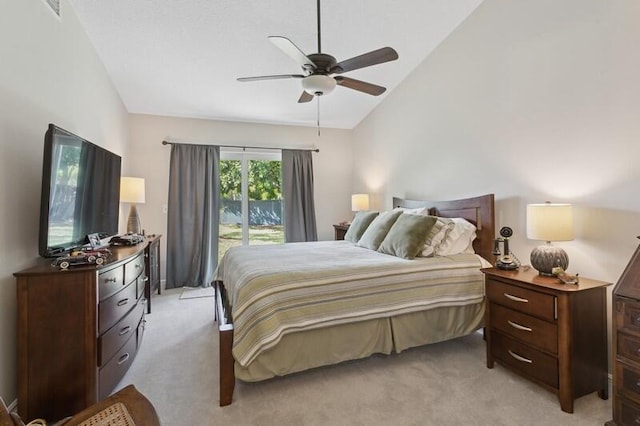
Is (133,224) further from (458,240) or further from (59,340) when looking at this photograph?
(458,240)

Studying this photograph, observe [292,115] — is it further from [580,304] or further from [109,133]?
[580,304]

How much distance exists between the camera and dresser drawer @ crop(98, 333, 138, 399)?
178 centimetres

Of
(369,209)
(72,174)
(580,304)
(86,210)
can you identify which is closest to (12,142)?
(72,174)

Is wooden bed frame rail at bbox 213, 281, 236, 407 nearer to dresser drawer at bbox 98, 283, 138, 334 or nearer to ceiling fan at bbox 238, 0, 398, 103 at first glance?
dresser drawer at bbox 98, 283, 138, 334

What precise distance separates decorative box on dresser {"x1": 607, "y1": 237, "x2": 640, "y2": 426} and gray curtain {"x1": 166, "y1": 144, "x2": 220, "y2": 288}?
437cm

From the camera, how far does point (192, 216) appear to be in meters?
4.59

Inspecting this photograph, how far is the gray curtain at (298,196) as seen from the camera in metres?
5.10

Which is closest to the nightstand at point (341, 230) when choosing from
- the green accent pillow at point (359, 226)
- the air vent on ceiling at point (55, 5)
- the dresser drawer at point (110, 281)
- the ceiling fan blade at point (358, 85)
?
the green accent pillow at point (359, 226)

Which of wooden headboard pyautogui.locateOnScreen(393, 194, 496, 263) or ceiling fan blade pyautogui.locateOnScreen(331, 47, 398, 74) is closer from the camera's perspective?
ceiling fan blade pyautogui.locateOnScreen(331, 47, 398, 74)

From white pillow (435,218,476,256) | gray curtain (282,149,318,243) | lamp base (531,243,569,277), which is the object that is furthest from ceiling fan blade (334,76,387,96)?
gray curtain (282,149,318,243)

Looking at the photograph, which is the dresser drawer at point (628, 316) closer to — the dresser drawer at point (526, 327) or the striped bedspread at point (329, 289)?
the dresser drawer at point (526, 327)

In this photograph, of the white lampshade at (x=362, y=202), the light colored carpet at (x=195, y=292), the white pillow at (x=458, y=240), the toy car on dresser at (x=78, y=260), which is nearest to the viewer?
the toy car on dresser at (x=78, y=260)

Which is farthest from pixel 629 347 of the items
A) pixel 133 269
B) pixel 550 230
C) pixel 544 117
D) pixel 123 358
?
Result: pixel 133 269

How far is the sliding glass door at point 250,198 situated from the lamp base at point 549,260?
12.4ft
